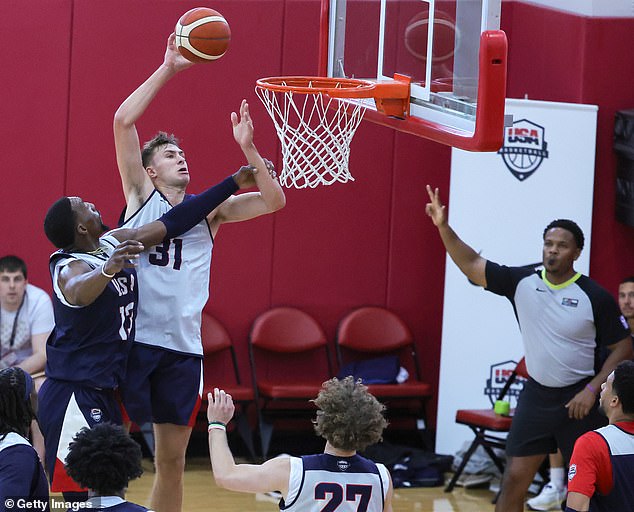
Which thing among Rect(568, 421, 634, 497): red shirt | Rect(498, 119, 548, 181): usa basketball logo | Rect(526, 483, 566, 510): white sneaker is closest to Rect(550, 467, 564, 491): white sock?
Rect(526, 483, 566, 510): white sneaker

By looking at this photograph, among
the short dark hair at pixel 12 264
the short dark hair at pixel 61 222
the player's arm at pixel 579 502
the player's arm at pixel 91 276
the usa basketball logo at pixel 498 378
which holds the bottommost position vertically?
the usa basketball logo at pixel 498 378

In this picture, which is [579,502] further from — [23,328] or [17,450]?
[23,328]

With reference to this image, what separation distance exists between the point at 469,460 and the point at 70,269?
431cm

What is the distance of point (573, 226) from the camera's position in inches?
261

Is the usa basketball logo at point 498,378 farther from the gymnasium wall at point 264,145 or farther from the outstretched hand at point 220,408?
the outstretched hand at point 220,408

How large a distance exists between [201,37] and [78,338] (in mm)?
1570

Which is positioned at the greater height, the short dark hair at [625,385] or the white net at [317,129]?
the white net at [317,129]

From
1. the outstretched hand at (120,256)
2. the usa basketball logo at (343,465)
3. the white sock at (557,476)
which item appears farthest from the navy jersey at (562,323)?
the usa basketball logo at (343,465)

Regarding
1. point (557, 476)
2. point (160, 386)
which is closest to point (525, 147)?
point (557, 476)

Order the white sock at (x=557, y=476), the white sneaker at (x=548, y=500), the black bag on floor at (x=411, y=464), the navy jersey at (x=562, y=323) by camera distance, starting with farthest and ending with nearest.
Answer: the black bag on floor at (x=411, y=464), the white sock at (x=557, y=476), the white sneaker at (x=548, y=500), the navy jersey at (x=562, y=323)

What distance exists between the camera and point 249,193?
5.51m

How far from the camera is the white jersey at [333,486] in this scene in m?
3.83

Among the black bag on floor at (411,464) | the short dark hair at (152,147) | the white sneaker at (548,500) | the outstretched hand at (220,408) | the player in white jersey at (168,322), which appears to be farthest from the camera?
the black bag on floor at (411,464)

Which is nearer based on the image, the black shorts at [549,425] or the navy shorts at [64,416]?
the navy shorts at [64,416]
